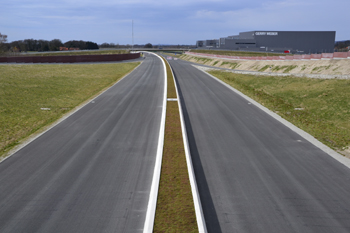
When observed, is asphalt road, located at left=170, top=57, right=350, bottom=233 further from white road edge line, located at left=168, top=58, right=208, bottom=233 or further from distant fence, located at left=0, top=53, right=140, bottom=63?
distant fence, located at left=0, top=53, right=140, bottom=63

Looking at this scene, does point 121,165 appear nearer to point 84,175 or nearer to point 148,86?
point 84,175

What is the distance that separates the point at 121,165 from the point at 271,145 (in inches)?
261

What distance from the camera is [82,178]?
857 centimetres

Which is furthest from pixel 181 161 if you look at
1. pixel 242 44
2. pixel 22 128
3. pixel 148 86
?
pixel 242 44

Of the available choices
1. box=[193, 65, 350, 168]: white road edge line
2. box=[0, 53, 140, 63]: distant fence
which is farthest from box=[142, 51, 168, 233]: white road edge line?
box=[0, 53, 140, 63]: distant fence

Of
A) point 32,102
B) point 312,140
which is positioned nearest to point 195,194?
point 312,140

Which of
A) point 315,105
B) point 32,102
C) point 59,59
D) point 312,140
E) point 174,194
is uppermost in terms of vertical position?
point 59,59

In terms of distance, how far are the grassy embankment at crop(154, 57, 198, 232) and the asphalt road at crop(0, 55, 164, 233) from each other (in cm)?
47

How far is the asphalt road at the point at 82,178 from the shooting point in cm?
649

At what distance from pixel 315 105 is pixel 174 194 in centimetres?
1532

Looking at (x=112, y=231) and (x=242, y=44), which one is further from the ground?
(x=242, y=44)

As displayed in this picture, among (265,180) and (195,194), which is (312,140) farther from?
(195,194)

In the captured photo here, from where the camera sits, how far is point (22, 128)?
44.6 feet

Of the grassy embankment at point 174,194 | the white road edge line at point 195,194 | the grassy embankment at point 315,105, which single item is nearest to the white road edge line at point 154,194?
the grassy embankment at point 174,194
